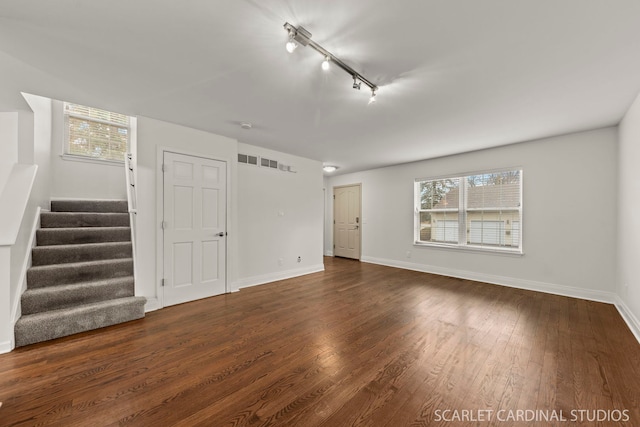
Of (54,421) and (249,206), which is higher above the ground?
(249,206)

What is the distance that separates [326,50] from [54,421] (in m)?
3.10

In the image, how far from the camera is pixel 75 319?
264 cm

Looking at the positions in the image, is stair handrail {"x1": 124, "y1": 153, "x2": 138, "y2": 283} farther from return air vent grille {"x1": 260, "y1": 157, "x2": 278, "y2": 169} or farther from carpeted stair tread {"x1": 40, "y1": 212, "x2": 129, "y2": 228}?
return air vent grille {"x1": 260, "y1": 157, "x2": 278, "y2": 169}

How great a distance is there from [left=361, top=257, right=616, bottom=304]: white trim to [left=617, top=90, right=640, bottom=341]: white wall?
335 millimetres

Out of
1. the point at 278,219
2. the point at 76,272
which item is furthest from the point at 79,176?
the point at 278,219

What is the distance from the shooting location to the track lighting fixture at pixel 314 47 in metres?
1.73

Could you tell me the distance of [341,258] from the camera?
7449 mm

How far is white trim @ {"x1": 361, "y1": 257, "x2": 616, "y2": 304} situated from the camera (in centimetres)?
366

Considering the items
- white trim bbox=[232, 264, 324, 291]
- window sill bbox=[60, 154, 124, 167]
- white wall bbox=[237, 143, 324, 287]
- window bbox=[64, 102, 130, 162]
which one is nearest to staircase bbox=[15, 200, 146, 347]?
window sill bbox=[60, 154, 124, 167]

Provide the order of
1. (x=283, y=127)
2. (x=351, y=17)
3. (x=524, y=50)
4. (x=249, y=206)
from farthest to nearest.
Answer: (x=249, y=206)
(x=283, y=127)
(x=524, y=50)
(x=351, y=17)

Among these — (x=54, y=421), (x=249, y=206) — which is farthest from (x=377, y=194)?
(x=54, y=421)

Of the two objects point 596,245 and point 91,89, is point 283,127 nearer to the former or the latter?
point 91,89
